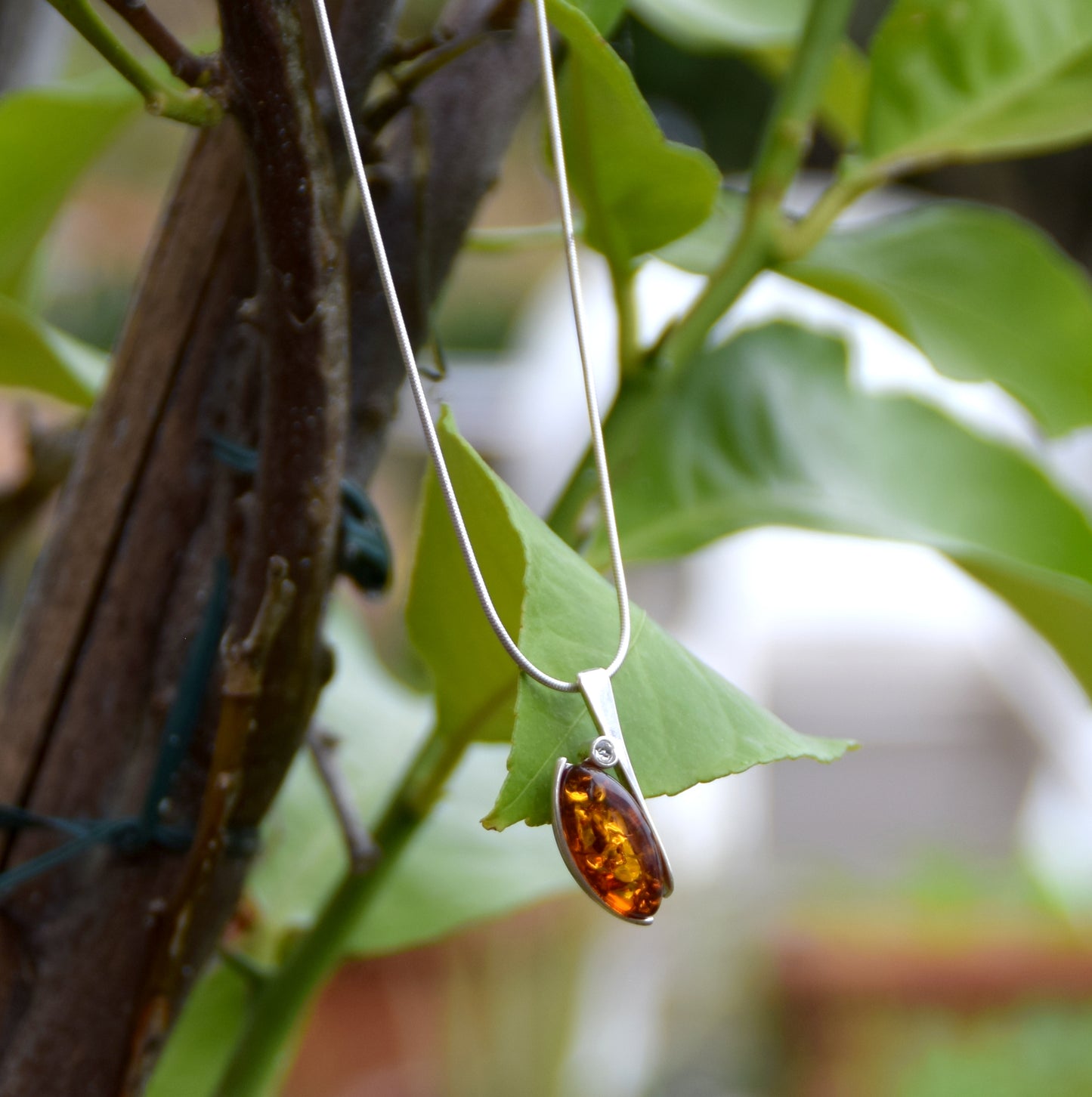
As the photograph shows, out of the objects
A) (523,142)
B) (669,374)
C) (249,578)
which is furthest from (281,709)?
(523,142)

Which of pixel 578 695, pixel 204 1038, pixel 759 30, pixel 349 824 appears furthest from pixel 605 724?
pixel 759 30

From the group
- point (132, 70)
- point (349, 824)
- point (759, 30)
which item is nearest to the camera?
point (132, 70)

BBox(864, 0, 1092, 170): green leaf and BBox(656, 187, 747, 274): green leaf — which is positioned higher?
BBox(864, 0, 1092, 170): green leaf

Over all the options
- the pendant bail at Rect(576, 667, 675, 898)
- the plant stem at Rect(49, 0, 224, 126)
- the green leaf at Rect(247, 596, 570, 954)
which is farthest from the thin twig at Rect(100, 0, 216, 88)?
the green leaf at Rect(247, 596, 570, 954)

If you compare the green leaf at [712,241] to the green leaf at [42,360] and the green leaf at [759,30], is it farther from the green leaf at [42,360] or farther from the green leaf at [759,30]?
the green leaf at [42,360]

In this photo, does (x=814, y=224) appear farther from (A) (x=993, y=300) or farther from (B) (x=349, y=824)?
(B) (x=349, y=824)

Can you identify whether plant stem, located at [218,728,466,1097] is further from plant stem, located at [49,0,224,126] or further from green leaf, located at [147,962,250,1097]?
plant stem, located at [49,0,224,126]

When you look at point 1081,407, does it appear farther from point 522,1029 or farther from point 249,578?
point 522,1029
